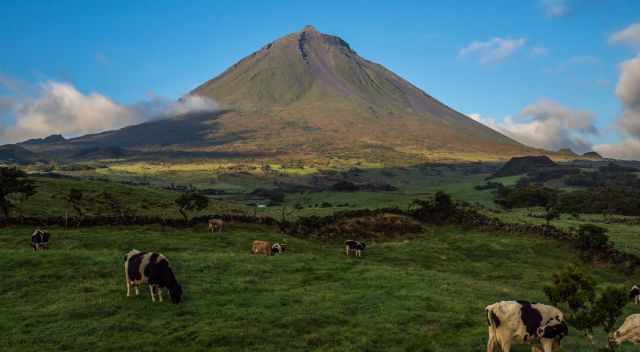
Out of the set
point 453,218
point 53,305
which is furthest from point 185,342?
point 453,218

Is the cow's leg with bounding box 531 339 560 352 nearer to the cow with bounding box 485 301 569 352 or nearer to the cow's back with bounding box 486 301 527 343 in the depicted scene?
the cow with bounding box 485 301 569 352

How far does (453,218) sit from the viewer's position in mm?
48625

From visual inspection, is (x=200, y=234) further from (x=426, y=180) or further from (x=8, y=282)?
(x=426, y=180)

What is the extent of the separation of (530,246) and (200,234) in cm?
2664

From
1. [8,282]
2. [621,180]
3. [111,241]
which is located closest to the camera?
[8,282]

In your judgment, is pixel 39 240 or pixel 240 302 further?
pixel 39 240

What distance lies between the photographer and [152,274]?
18594 mm

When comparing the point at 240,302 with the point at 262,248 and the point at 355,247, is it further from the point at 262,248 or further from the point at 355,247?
the point at 355,247

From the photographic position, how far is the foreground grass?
15.2 meters

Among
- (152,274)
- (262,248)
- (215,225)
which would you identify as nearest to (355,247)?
(262,248)

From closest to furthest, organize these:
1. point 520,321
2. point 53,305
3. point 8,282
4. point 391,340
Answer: point 520,321 < point 391,340 < point 53,305 < point 8,282

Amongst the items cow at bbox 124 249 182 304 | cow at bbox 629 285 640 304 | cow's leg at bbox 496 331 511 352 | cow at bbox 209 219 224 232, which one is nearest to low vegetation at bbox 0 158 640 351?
cow at bbox 124 249 182 304

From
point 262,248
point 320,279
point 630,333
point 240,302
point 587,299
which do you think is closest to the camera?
point 587,299

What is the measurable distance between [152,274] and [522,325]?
1335 centimetres
